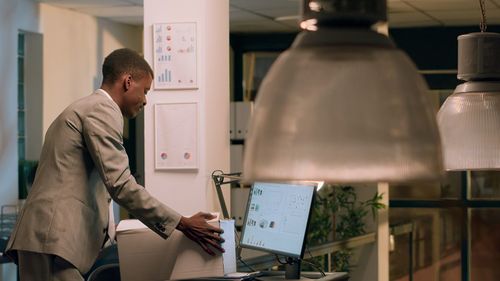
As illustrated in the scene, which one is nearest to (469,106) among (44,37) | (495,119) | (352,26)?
(495,119)

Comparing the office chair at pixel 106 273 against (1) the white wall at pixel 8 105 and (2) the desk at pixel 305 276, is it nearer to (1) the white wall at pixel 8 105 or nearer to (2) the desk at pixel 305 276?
(2) the desk at pixel 305 276

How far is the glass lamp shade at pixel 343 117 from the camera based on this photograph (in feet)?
4.59

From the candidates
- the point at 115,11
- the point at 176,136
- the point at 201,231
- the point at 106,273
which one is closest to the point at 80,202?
the point at 201,231

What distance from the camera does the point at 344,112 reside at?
140 centimetres

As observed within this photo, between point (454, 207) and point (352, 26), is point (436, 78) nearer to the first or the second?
point (454, 207)

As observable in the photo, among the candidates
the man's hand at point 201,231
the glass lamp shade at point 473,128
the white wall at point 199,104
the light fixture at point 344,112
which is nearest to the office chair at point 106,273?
the man's hand at point 201,231

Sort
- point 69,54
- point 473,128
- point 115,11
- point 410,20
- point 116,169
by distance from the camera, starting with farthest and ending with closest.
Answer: point 410,20, point 115,11, point 69,54, point 116,169, point 473,128

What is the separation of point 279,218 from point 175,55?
1555 millimetres

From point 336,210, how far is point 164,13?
3920 millimetres

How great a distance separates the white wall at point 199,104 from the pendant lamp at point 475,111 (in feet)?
8.53

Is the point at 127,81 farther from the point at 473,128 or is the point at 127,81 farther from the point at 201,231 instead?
the point at 473,128

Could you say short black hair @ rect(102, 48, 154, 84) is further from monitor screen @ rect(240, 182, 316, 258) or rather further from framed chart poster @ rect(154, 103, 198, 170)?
framed chart poster @ rect(154, 103, 198, 170)

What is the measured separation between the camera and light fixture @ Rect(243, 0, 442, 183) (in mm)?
1399

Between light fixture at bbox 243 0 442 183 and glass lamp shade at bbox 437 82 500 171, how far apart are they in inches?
43.0
